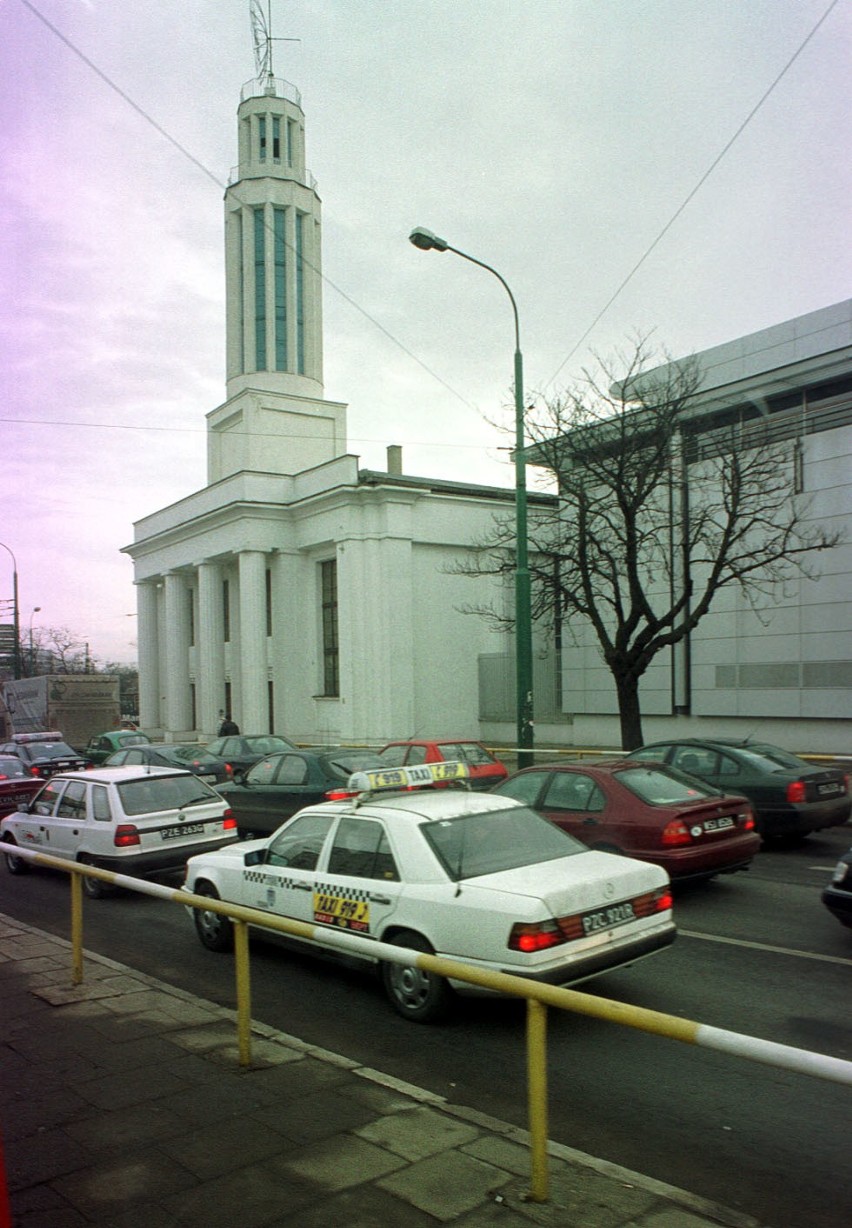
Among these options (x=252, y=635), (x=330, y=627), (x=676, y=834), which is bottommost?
(x=676, y=834)

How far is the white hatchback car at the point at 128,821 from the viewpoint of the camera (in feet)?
34.9

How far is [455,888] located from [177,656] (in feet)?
138

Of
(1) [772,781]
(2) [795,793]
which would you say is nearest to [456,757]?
(1) [772,781]

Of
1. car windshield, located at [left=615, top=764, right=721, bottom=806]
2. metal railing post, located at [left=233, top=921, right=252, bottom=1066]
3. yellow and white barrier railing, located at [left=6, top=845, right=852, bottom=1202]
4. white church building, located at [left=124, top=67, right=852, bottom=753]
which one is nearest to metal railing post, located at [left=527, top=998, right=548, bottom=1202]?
yellow and white barrier railing, located at [left=6, top=845, right=852, bottom=1202]

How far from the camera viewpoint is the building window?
37469 millimetres

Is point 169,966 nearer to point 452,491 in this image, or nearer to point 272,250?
point 452,491

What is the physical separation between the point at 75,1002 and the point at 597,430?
1817cm

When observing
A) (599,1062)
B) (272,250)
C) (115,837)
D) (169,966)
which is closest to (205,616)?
(272,250)

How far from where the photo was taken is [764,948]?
734cm

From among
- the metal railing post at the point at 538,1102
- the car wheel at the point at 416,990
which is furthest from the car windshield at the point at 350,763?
the metal railing post at the point at 538,1102

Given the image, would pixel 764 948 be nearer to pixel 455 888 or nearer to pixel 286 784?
pixel 455 888

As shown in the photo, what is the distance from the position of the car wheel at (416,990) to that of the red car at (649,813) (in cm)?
332

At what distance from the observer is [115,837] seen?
1056 cm

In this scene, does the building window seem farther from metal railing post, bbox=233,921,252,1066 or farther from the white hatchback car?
metal railing post, bbox=233,921,252,1066
